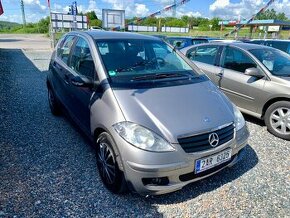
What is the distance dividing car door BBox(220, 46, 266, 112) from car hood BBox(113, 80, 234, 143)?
1.83 m

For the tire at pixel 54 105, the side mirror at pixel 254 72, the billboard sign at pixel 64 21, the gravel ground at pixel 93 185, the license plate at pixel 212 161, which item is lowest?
the gravel ground at pixel 93 185

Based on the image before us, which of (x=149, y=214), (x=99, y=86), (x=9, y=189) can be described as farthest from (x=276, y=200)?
(x=9, y=189)

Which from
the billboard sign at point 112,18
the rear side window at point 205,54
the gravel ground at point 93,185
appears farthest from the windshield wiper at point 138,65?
the billboard sign at point 112,18

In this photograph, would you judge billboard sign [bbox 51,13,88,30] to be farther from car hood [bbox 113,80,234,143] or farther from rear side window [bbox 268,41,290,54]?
car hood [bbox 113,80,234,143]

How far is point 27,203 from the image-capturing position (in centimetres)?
264

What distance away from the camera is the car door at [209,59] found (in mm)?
5379

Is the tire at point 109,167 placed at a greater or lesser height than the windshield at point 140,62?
lesser

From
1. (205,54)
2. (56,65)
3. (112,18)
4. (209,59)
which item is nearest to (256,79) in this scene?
(209,59)

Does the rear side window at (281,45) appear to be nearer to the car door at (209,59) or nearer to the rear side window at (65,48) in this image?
the car door at (209,59)

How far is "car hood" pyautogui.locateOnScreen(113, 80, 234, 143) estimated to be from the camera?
246 centimetres

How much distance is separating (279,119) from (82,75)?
3.33m

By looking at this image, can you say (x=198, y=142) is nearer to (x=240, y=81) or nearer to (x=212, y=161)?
(x=212, y=161)

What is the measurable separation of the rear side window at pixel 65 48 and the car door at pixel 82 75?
10.3 inches

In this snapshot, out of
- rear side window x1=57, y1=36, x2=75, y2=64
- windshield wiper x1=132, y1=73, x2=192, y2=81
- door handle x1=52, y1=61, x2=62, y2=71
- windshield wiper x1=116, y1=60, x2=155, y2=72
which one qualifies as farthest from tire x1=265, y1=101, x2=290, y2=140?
door handle x1=52, y1=61, x2=62, y2=71
